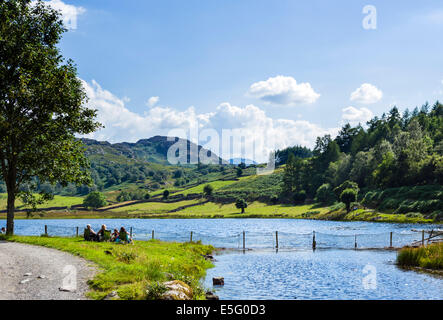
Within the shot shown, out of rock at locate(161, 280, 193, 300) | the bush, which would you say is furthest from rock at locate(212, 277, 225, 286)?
the bush

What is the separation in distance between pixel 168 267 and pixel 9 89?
81.3ft

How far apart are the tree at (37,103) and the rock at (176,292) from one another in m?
25.2

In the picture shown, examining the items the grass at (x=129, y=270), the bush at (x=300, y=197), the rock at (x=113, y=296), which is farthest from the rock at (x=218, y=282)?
the bush at (x=300, y=197)

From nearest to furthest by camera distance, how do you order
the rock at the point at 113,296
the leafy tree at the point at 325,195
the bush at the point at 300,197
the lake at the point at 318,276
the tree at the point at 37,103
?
the rock at the point at 113,296 < the lake at the point at 318,276 < the tree at the point at 37,103 < the leafy tree at the point at 325,195 < the bush at the point at 300,197

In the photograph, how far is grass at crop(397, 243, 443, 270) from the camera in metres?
32.8

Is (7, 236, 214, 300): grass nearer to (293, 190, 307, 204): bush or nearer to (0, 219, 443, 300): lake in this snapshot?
(0, 219, 443, 300): lake

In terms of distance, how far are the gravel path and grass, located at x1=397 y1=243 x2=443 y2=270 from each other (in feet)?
92.3

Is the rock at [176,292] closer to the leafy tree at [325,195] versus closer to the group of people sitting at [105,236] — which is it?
the group of people sitting at [105,236]

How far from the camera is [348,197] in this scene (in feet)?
418

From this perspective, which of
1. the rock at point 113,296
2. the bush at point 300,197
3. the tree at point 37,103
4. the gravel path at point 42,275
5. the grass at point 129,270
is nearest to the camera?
the rock at point 113,296

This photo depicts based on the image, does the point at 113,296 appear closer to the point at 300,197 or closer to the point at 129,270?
the point at 129,270

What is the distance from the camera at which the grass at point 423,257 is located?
32812 mm
